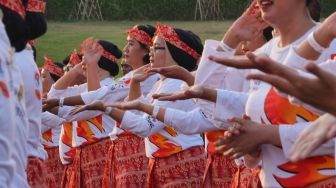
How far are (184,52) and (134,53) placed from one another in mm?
1091

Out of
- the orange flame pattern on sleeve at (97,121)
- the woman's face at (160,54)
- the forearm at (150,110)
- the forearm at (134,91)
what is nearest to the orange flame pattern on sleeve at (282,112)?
the forearm at (150,110)

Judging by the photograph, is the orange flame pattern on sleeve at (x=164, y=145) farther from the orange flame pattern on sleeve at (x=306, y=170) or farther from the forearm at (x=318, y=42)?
the forearm at (x=318, y=42)

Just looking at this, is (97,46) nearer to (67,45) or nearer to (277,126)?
(277,126)

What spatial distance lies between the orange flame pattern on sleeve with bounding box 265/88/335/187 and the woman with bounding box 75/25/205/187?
2.37 metres

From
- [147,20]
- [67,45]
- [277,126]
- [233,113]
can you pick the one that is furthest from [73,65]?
[147,20]

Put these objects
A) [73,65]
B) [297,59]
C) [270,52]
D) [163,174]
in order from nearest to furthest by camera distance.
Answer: [297,59]
[270,52]
[163,174]
[73,65]

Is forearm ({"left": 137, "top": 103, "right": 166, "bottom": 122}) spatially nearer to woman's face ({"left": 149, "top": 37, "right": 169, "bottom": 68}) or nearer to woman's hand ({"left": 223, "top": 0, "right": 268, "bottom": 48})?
woman's hand ({"left": 223, "top": 0, "right": 268, "bottom": 48})

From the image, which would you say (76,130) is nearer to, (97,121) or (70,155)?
(97,121)

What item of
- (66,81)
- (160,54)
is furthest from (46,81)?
(160,54)

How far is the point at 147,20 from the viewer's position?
21734mm

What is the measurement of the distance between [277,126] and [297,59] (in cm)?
26

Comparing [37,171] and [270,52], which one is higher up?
[270,52]

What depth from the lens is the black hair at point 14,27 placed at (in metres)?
2.85

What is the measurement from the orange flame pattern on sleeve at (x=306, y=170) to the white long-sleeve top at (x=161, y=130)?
219 cm
